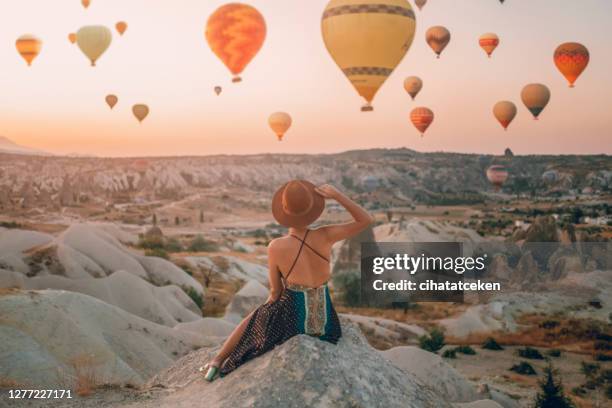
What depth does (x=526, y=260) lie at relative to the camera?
37469 mm

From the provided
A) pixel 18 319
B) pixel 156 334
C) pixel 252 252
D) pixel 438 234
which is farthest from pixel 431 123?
pixel 18 319

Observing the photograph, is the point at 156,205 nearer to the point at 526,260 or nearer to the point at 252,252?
the point at 252,252

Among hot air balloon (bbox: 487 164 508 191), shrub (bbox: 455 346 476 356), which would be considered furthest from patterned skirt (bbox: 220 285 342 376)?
hot air balloon (bbox: 487 164 508 191)

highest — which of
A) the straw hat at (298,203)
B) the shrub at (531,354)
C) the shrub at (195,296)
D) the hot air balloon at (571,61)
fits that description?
the hot air balloon at (571,61)

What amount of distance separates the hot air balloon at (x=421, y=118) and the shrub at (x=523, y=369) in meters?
24.2

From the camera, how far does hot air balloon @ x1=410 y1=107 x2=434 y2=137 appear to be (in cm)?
4644

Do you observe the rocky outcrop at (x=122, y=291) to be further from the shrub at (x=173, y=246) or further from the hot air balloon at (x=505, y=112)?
the hot air balloon at (x=505, y=112)

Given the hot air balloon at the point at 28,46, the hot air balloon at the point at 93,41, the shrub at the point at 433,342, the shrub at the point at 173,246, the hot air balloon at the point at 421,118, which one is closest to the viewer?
the shrub at the point at 433,342

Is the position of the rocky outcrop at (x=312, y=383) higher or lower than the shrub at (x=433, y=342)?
higher

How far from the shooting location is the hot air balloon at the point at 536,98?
4306 cm

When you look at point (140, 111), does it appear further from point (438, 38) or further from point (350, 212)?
point (350, 212)

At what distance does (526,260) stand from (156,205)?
5306 centimetres

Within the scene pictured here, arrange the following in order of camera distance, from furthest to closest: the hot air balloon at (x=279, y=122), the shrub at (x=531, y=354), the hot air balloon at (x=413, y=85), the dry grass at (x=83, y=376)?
the hot air balloon at (x=413, y=85) → the hot air balloon at (x=279, y=122) → the shrub at (x=531, y=354) → the dry grass at (x=83, y=376)

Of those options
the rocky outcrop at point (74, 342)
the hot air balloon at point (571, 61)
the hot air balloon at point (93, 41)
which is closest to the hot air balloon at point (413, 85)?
the hot air balloon at point (571, 61)
